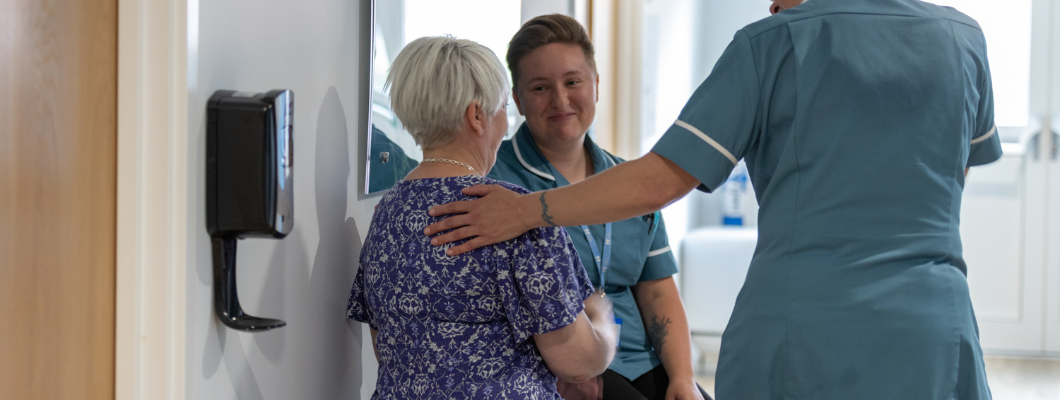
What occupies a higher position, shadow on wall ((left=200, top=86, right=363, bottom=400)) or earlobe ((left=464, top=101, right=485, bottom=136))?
earlobe ((left=464, top=101, right=485, bottom=136))

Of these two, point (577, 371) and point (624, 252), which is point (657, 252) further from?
point (577, 371)

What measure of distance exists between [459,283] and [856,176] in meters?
0.55

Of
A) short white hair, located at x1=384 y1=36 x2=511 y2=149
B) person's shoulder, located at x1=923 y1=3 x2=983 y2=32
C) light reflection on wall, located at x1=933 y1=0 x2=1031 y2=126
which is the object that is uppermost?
light reflection on wall, located at x1=933 y1=0 x2=1031 y2=126

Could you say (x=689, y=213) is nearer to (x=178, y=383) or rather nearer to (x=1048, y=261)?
(x=1048, y=261)

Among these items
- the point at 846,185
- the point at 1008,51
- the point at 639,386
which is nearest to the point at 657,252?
the point at 639,386

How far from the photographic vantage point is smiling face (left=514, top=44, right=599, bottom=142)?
1.75 metres

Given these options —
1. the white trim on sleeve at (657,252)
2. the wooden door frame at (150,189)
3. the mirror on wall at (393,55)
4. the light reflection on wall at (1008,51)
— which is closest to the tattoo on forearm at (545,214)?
the mirror on wall at (393,55)

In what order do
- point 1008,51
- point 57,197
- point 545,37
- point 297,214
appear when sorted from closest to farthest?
point 57,197
point 297,214
point 545,37
point 1008,51

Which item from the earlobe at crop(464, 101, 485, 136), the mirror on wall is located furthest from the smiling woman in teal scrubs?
the mirror on wall

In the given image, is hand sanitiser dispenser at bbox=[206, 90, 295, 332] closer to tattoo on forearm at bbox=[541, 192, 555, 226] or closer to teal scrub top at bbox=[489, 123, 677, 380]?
tattoo on forearm at bbox=[541, 192, 555, 226]

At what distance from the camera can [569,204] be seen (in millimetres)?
1119

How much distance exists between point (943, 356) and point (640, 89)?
2681 millimetres

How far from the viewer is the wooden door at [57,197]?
69cm

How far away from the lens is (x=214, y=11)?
0.88 meters
